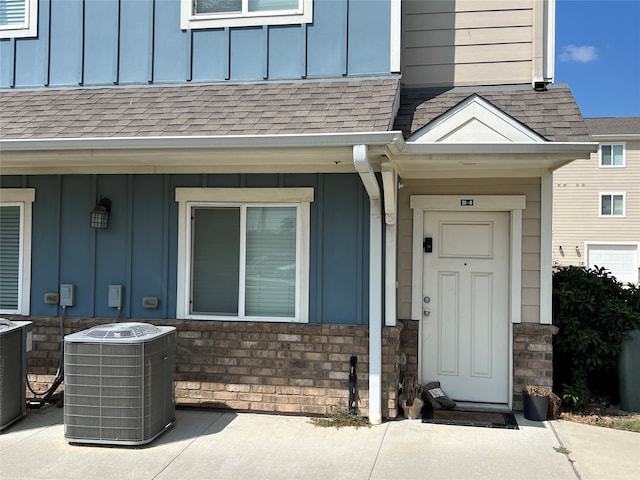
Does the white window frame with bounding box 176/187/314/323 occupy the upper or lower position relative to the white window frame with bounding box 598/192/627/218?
lower

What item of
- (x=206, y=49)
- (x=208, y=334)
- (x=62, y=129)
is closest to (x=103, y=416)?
(x=208, y=334)

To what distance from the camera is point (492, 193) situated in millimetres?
5871

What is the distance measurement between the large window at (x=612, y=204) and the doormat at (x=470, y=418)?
18940 mm

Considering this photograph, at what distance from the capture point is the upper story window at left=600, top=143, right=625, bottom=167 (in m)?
22.0

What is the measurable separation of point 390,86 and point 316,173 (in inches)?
44.4

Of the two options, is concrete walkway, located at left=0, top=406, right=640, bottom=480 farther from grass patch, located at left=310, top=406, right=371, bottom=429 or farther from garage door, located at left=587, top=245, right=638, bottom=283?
garage door, located at left=587, top=245, right=638, bottom=283

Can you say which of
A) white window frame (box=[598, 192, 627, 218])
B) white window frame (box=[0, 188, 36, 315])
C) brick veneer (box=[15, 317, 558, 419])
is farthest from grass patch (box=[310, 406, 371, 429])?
white window frame (box=[598, 192, 627, 218])

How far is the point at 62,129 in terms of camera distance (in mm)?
5230

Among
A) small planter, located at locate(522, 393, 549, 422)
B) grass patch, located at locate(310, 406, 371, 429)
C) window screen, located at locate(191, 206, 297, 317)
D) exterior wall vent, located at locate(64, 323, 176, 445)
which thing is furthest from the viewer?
window screen, located at locate(191, 206, 297, 317)

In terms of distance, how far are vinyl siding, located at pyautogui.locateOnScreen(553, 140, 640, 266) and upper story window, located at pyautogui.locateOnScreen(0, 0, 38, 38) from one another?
65.5ft

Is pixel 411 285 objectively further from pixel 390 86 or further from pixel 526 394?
pixel 390 86

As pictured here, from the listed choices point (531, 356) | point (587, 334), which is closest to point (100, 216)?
point (531, 356)

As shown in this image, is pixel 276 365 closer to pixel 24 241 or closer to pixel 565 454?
pixel 565 454

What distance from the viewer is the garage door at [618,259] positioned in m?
21.5
